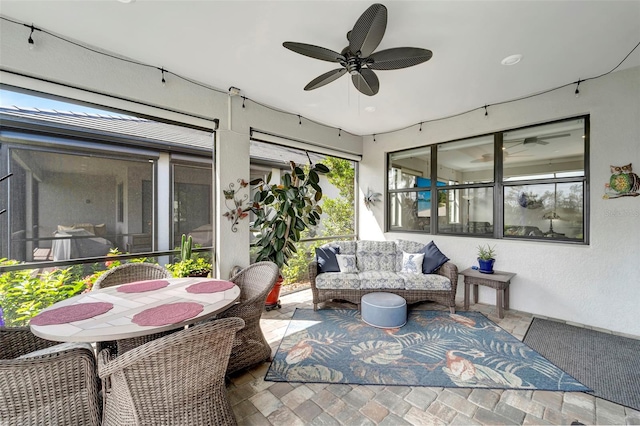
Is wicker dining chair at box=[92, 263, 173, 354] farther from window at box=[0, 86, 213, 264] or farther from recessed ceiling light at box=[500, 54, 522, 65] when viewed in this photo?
recessed ceiling light at box=[500, 54, 522, 65]

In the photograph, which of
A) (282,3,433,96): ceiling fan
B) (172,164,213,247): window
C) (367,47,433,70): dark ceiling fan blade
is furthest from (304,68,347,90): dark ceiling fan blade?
(172,164,213,247): window

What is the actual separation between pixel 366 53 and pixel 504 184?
3.24m

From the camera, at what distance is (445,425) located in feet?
5.80

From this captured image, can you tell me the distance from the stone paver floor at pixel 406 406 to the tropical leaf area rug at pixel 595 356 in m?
0.23

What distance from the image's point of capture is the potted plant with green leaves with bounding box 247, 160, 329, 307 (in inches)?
152

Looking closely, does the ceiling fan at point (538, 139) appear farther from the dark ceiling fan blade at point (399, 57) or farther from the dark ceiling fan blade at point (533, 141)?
the dark ceiling fan blade at point (399, 57)

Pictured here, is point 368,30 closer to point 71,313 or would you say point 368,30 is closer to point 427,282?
point 71,313

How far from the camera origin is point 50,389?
133 centimetres

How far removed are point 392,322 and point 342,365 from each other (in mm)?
1001

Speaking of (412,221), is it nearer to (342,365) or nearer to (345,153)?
(345,153)

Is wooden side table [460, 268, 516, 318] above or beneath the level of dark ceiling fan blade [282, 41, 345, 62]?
beneath

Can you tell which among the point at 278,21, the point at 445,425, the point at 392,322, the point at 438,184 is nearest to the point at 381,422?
the point at 445,425

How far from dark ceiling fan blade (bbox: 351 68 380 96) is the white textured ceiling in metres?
0.39

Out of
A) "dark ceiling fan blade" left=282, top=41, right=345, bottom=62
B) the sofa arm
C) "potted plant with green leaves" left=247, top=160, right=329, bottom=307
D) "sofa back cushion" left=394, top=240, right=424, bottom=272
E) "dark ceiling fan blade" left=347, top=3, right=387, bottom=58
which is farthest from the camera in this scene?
"sofa back cushion" left=394, top=240, right=424, bottom=272
